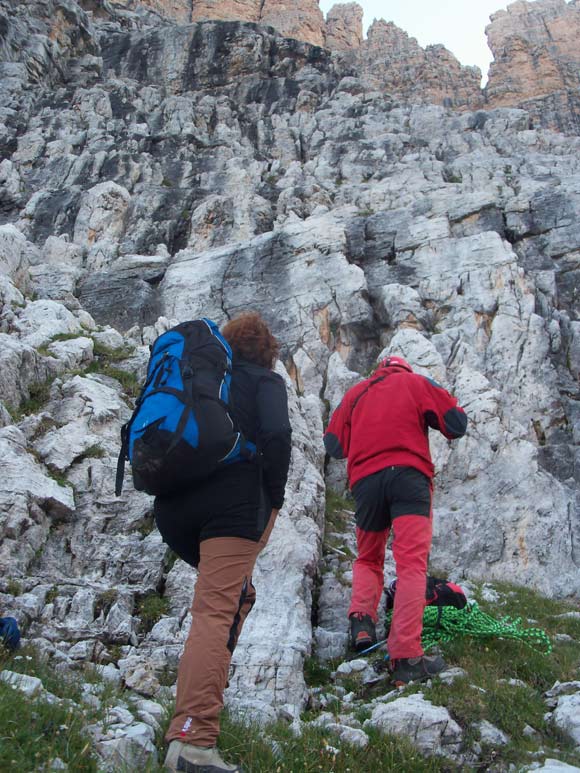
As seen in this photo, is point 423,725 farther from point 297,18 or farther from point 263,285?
point 297,18

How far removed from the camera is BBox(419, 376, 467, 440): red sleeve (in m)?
5.81

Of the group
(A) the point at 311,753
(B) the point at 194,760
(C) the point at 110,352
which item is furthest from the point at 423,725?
(C) the point at 110,352

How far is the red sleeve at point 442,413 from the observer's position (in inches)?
229

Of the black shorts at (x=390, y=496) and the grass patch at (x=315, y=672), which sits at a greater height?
the black shorts at (x=390, y=496)

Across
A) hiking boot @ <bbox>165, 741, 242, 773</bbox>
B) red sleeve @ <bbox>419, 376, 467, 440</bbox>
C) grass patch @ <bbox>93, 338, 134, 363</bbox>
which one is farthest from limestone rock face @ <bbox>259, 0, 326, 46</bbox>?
hiking boot @ <bbox>165, 741, 242, 773</bbox>

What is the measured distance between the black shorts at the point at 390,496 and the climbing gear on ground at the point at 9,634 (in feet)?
9.97

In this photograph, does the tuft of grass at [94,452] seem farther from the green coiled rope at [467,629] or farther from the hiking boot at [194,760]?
the hiking boot at [194,760]

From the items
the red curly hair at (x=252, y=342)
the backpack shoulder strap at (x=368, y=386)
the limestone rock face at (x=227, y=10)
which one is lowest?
the red curly hair at (x=252, y=342)

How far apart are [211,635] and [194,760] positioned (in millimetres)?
640

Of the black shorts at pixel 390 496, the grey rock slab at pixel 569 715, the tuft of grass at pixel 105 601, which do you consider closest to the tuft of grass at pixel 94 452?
the tuft of grass at pixel 105 601

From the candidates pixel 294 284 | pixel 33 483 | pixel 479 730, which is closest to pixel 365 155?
pixel 294 284

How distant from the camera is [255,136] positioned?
41.6 metres

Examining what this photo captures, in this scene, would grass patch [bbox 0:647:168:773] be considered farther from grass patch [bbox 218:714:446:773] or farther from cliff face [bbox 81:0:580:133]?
cliff face [bbox 81:0:580:133]

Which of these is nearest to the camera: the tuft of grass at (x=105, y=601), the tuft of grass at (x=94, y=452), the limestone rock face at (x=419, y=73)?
the tuft of grass at (x=105, y=601)
